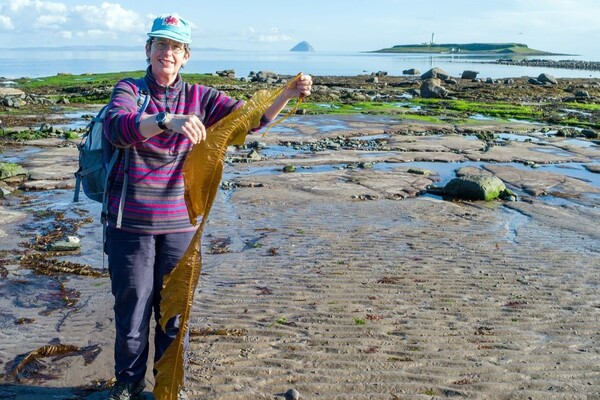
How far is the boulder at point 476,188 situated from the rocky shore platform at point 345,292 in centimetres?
32

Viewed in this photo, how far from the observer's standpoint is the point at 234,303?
6.48 m

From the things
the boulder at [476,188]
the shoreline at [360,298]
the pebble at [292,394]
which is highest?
the boulder at [476,188]

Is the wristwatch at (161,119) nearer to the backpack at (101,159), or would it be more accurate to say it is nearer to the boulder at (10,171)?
the backpack at (101,159)

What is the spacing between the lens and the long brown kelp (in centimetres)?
374

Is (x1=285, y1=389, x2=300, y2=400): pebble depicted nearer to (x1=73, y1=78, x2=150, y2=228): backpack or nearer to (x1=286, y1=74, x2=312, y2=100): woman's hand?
(x1=73, y1=78, x2=150, y2=228): backpack

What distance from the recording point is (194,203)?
12.4 feet

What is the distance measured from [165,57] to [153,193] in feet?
2.77

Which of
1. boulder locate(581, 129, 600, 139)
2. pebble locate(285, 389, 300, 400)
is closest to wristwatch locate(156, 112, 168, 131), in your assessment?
pebble locate(285, 389, 300, 400)

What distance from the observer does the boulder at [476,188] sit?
12484mm

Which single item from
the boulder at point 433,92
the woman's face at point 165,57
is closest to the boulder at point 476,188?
the woman's face at point 165,57

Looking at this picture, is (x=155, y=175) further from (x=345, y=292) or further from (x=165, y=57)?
(x=345, y=292)

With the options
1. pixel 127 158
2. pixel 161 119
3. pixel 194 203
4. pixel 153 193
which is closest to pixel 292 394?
pixel 194 203

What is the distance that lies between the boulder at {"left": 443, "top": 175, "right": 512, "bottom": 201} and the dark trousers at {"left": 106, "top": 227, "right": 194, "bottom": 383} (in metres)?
9.59

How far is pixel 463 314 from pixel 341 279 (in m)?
1.66
